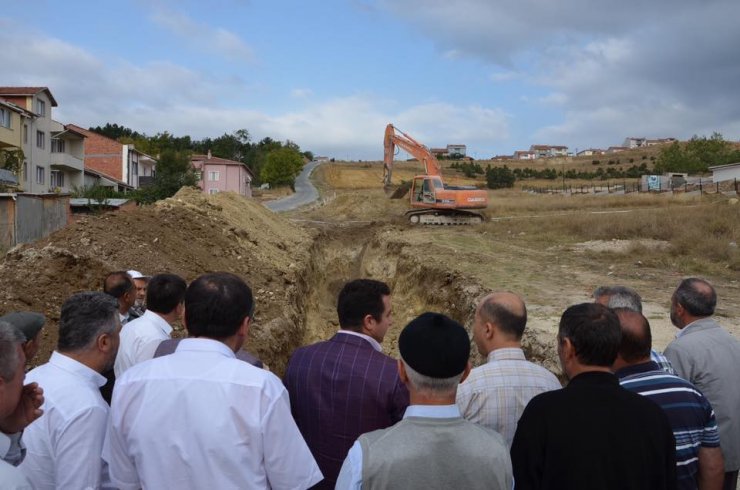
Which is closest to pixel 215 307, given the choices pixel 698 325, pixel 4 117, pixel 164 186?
pixel 698 325

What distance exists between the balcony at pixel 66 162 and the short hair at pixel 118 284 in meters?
43.0

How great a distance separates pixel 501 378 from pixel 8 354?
6.87ft

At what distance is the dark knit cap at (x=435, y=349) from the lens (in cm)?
226

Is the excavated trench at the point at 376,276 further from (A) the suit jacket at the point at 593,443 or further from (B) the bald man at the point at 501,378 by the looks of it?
(A) the suit jacket at the point at 593,443

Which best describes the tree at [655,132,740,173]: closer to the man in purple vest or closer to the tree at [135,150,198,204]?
the tree at [135,150,198,204]

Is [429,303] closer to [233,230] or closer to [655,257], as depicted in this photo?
[233,230]

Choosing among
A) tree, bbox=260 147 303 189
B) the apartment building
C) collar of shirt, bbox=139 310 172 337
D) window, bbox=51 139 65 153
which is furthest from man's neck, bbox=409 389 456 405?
tree, bbox=260 147 303 189

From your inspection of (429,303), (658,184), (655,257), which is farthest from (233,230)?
(658,184)

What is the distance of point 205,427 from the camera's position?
7.81 feet

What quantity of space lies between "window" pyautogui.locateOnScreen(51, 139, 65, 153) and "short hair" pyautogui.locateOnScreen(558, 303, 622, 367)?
48200mm

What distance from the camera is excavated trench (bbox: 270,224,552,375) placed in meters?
11.9

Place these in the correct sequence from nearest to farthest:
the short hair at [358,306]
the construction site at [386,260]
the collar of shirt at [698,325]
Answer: the short hair at [358,306]
the collar of shirt at [698,325]
the construction site at [386,260]

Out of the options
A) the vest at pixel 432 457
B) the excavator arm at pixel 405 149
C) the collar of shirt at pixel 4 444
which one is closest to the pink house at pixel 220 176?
the excavator arm at pixel 405 149

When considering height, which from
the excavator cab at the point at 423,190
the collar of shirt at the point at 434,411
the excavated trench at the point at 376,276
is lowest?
the excavated trench at the point at 376,276
